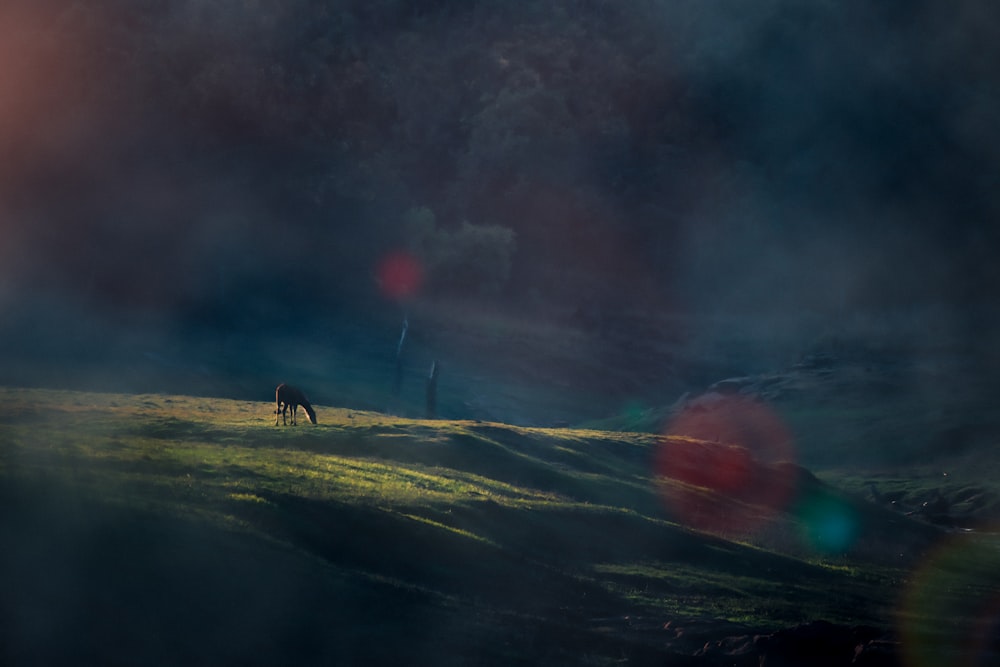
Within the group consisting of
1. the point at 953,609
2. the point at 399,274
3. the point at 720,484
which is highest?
the point at 399,274

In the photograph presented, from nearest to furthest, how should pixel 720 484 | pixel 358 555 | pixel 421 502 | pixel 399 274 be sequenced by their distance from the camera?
pixel 358 555
pixel 421 502
pixel 720 484
pixel 399 274

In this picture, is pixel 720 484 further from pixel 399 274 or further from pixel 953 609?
pixel 399 274

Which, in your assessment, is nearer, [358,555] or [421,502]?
[358,555]

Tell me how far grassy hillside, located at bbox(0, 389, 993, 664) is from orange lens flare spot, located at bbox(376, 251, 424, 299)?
411 feet

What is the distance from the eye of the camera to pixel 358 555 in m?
38.4

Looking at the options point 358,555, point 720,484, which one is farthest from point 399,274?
point 358,555

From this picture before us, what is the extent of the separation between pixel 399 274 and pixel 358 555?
517 ft

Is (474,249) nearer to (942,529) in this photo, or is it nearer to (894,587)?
(942,529)

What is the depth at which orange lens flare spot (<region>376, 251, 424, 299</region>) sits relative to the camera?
190875mm

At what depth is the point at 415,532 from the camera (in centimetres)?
4212

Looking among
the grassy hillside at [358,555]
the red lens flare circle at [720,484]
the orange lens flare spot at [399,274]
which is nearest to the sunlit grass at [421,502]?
the grassy hillside at [358,555]

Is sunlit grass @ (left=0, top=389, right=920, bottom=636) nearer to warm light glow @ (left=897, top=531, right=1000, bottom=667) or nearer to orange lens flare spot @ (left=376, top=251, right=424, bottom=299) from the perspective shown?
warm light glow @ (left=897, top=531, right=1000, bottom=667)

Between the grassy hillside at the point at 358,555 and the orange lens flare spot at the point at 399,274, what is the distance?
12523 centimetres

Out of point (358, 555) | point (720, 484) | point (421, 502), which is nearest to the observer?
point (358, 555)
